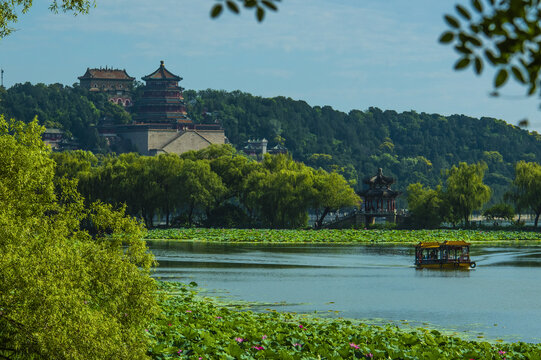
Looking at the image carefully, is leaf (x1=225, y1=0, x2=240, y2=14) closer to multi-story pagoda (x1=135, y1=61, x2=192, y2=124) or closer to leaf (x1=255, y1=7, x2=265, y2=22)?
leaf (x1=255, y1=7, x2=265, y2=22)

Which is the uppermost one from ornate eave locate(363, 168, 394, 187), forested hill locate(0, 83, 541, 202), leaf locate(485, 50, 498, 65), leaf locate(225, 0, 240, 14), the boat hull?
forested hill locate(0, 83, 541, 202)

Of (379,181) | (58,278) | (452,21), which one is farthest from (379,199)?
(452,21)

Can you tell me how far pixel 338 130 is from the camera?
171875mm

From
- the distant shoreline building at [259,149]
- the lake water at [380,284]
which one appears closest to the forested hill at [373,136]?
the distant shoreline building at [259,149]

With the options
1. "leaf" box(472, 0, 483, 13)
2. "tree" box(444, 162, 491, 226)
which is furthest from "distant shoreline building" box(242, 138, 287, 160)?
"leaf" box(472, 0, 483, 13)

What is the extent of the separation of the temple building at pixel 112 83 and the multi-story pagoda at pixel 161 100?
28.2 m

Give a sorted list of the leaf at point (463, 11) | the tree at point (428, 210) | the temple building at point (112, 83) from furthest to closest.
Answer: the temple building at point (112, 83) → the tree at point (428, 210) → the leaf at point (463, 11)

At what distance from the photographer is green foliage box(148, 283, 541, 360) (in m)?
12.9

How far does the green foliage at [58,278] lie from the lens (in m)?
10.2

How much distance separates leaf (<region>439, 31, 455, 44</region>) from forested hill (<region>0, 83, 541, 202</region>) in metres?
124

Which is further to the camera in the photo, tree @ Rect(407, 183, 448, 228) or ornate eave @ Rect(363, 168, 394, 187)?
ornate eave @ Rect(363, 168, 394, 187)

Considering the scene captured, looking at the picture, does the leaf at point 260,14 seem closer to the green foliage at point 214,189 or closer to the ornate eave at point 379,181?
the green foliage at point 214,189

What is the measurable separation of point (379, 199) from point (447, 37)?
6595 centimetres

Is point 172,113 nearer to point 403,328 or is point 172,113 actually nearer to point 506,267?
point 506,267
